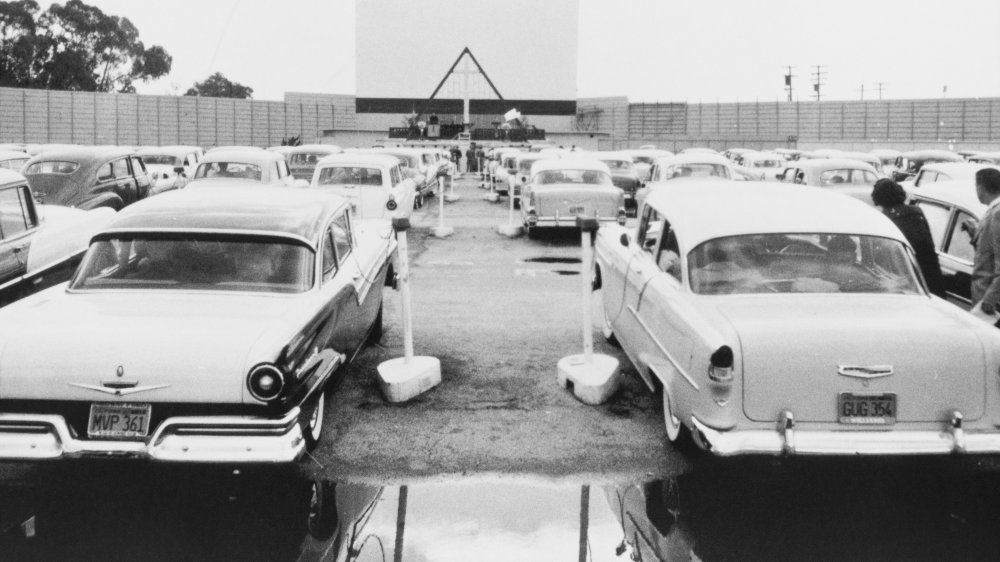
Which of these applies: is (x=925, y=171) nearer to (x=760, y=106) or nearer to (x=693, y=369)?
(x=693, y=369)

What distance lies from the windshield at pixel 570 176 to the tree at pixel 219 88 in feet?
276

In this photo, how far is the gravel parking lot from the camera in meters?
5.88

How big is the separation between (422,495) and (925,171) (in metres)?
12.6

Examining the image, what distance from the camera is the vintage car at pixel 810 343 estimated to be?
499 cm

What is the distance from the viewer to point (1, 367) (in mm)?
4879

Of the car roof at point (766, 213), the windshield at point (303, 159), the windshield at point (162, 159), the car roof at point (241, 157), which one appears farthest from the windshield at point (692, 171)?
the windshield at point (162, 159)

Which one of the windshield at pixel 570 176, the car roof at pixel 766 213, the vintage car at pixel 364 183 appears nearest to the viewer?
the car roof at pixel 766 213

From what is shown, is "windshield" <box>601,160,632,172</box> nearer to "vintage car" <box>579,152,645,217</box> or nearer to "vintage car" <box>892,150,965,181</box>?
"vintage car" <box>579,152,645,217</box>

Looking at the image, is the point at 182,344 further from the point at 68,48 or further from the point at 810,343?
the point at 68,48

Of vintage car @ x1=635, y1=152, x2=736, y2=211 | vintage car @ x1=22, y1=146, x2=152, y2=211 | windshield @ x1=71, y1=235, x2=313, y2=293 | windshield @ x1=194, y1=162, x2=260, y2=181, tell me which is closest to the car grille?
windshield @ x1=71, y1=235, x2=313, y2=293

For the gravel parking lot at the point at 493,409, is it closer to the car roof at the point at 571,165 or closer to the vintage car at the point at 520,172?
the car roof at the point at 571,165

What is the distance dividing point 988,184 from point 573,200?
401 inches

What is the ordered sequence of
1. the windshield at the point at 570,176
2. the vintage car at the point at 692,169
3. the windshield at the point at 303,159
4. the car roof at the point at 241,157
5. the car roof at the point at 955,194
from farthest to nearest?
1. the windshield at the point at 303,159
2. the vintage car at the point at 692,169
3. the windshield at the point at 570,176
4. the car roof at the point at 241,157
5. the car roof at the point at 955,194

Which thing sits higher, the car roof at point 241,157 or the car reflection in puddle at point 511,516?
the car roof at point 241,157
